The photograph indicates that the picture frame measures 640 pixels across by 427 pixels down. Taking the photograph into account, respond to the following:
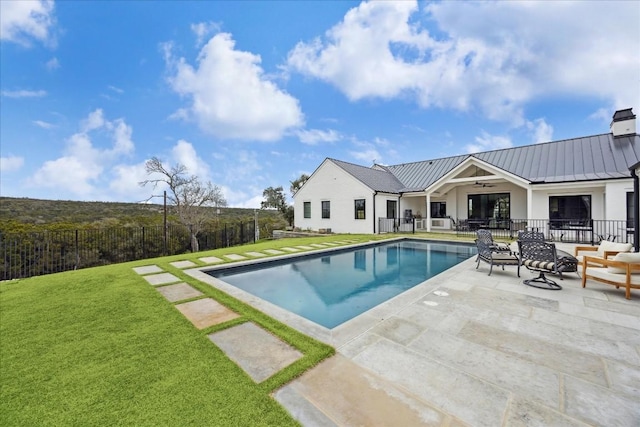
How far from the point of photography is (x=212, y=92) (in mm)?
12867

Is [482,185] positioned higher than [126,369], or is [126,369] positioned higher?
[482,185]

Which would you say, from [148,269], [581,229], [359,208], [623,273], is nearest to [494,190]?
[581,229]

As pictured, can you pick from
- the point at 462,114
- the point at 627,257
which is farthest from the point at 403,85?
the point at 627,257

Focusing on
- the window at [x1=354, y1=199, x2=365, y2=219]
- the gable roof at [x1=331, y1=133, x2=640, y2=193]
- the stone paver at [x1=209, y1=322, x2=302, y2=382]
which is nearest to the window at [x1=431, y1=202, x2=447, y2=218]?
the gable roof at [x1=331, y1=133, x2=640, y2=193]

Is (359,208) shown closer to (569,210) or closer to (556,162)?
(569,210)

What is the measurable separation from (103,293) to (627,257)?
30.4 ft

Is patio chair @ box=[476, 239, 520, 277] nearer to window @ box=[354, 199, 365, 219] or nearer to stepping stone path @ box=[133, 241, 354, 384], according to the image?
stepping stone path @ box=[133, 241, 354, 384]

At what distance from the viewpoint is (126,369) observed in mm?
2467

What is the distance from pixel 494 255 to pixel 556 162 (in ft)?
41.4

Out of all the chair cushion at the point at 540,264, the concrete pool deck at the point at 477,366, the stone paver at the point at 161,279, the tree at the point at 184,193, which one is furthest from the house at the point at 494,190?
the stone paver at the point at 161,279

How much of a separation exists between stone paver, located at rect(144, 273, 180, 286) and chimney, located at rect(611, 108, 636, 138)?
70.6ft

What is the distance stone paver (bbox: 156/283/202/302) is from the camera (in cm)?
460

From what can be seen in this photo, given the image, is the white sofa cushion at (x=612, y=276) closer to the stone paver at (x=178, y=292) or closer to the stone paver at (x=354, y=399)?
the stone paver at (x=354, y=399)

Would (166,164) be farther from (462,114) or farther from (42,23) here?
(462,114)
